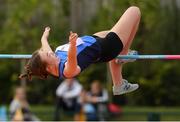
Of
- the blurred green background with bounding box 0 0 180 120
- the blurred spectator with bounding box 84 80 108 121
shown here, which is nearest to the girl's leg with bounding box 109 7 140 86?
the blurred spectator with bounding box 84 80 108 121

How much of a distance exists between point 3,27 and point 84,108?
7523 millimetres

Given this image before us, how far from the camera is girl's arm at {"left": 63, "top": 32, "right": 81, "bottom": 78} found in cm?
789

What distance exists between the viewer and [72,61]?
7969 millimetres

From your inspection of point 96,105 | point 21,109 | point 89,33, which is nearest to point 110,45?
point 21,109

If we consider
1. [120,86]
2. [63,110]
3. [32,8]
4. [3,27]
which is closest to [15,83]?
[3,27]

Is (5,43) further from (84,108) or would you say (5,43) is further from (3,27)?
(84,108)

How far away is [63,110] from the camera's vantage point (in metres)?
14.4

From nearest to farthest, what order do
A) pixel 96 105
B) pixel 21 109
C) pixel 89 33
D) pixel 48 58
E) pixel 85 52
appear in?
pixel 48 58
pixel 85 52
pixel 21 109
pixel 96 105
pixel 89 33

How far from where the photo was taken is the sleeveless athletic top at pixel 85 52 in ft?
27.2

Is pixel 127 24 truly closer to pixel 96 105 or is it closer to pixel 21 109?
pixel 21 109

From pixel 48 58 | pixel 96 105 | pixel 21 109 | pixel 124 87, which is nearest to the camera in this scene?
pixel 48 58

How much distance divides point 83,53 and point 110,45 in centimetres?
Result: 35

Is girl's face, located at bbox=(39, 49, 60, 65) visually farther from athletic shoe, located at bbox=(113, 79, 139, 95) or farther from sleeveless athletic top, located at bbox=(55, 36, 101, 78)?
athletic shoe, located at bbox=(113, 79, 139, 95)

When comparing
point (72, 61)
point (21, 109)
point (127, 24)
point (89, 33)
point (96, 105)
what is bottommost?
point (96, 105)
